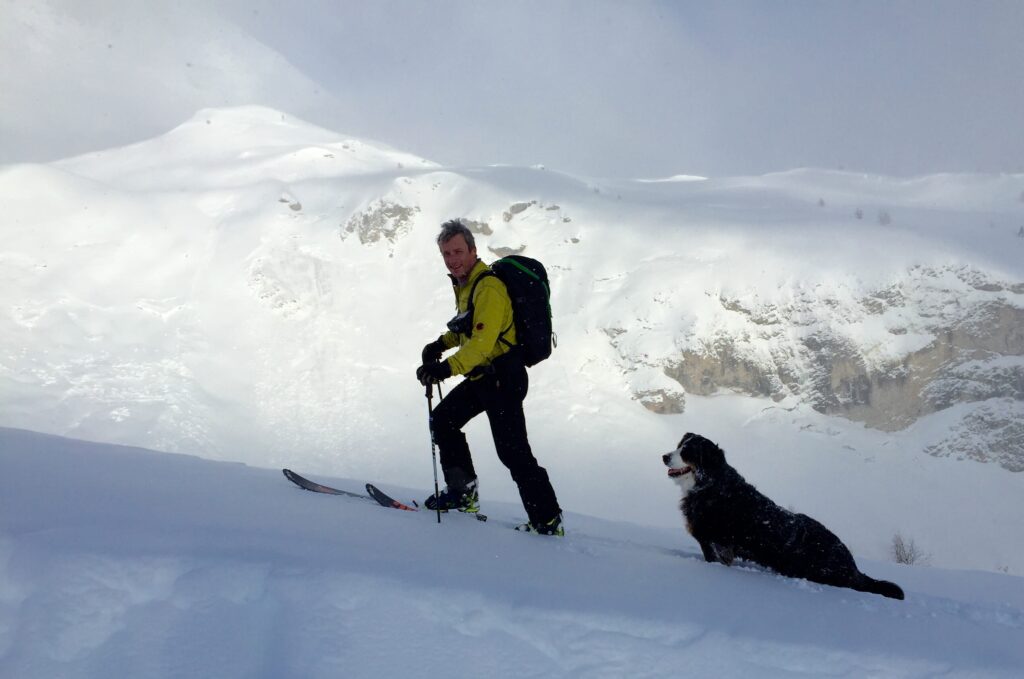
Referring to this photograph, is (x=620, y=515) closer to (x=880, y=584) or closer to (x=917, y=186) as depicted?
(x=880, y=584)

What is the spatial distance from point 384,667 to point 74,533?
1.21m

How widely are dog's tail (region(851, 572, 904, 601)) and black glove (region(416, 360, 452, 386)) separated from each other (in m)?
2.61

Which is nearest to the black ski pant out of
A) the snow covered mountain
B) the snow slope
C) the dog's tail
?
the snow slope

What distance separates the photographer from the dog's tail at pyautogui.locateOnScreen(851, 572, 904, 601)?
126 inches

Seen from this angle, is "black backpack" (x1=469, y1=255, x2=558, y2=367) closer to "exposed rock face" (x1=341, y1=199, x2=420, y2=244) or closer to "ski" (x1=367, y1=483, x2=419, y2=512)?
"ski" (x1=367, y1=483, x2=419, y2=512)

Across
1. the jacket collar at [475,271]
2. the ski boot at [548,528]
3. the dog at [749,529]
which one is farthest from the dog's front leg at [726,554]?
the jacket collar at [475,271]

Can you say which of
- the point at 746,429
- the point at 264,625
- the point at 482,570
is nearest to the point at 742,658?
the point at 482,570

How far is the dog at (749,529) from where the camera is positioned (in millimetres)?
3389

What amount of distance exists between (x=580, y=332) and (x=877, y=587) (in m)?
28.0

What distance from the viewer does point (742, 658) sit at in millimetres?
2061

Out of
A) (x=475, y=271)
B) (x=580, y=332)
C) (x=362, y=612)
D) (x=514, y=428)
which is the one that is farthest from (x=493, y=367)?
(x=580, y=332)

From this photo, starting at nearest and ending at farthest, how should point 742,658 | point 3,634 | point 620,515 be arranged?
point 3,634 < point 742,658 < point 620,515

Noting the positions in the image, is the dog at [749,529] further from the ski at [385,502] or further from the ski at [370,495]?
the ski at [385,502]

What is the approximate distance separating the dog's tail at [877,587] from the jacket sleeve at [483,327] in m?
2.45
